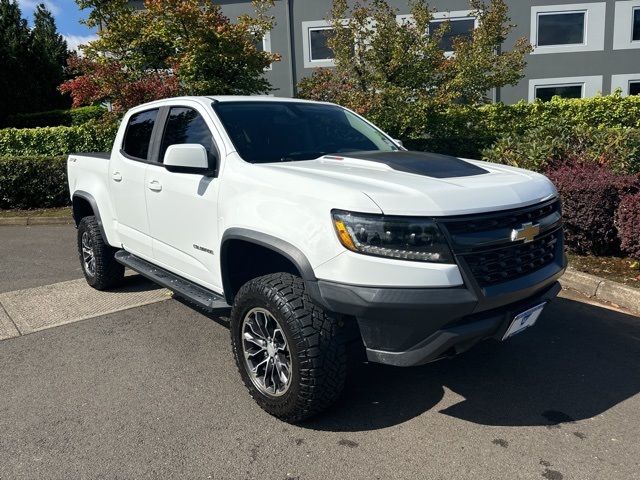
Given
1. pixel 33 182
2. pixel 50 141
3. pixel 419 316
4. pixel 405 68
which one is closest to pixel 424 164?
pixel 419 316

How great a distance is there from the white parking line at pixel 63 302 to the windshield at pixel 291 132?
2370mm

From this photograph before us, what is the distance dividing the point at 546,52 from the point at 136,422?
63.2 ft

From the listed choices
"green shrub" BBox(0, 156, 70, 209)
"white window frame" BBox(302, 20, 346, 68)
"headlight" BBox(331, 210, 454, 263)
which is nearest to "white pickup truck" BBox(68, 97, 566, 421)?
"headlight" BBox(331, 210, 454, 263)

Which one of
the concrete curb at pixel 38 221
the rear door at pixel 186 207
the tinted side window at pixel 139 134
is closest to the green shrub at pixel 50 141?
the concrete curb at pixel 38 221

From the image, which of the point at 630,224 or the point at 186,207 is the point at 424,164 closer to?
the point at 186,207

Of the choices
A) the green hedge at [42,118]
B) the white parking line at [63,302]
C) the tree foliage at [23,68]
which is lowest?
the white parking line at [63,302]

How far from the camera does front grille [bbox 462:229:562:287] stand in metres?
2.79

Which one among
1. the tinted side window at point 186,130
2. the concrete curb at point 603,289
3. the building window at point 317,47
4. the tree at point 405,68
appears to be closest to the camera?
the tinted side window at point 186,130

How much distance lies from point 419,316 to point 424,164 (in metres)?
1.14

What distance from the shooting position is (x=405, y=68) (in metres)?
10.1

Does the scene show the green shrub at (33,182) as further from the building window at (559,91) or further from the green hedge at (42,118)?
the building window at (559,91)

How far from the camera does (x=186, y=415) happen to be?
131 inches

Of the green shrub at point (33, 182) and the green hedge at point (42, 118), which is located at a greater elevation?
the green hedge at point (42, 118)

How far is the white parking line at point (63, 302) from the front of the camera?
5.00 metres
